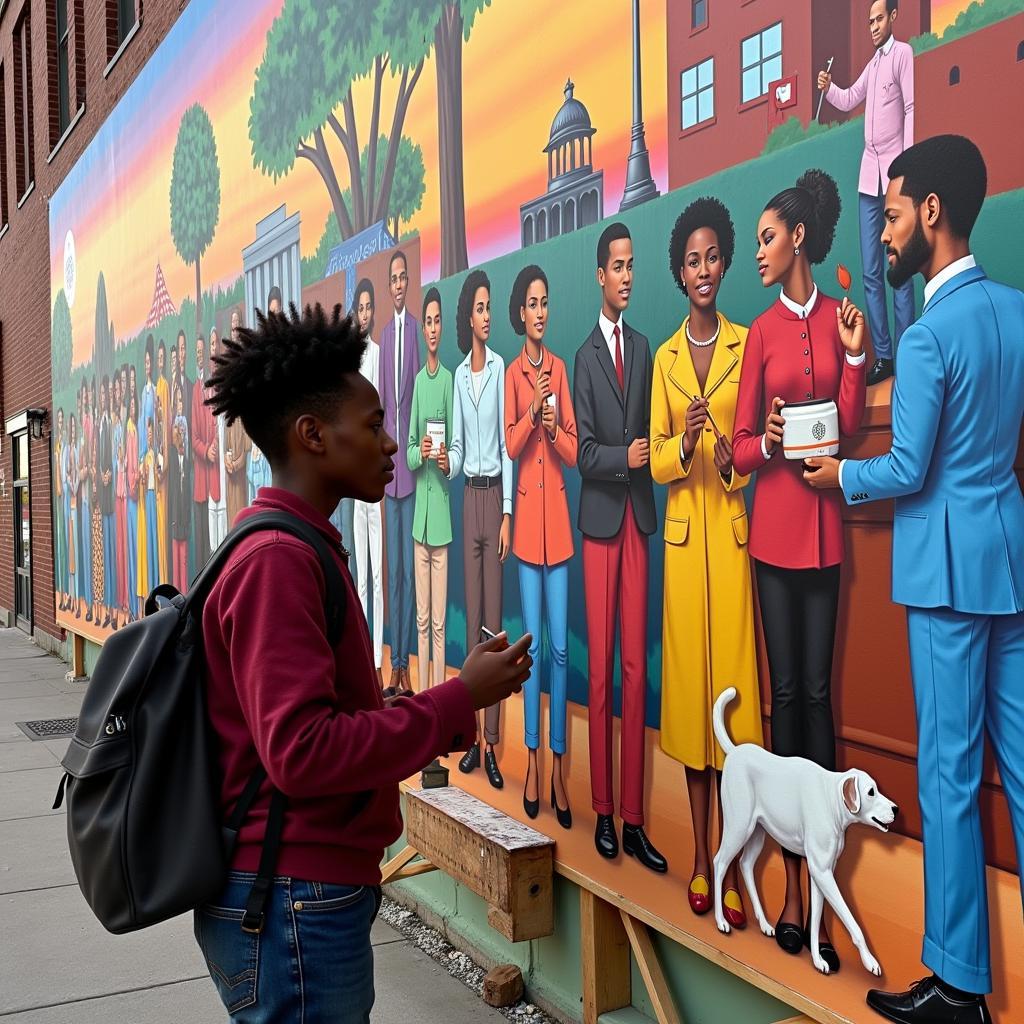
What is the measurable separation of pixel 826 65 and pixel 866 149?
25cm

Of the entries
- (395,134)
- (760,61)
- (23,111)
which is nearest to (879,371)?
(760,61)

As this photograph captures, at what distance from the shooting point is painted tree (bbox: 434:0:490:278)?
429 centimetres

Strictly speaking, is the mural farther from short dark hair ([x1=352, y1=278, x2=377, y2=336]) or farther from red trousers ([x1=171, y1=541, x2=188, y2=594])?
red trousers ([x1=171, y1=541, x2=188, y2=594])

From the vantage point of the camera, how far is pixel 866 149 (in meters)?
2.46

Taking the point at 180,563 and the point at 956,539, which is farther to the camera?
the point at 180,563

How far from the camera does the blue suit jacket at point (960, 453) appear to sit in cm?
218

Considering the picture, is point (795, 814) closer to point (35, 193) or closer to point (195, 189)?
point (195, 189)

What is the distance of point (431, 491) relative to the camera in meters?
4.65

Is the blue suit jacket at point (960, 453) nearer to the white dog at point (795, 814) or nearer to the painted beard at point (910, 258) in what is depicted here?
the painted beard at point (910, 258)

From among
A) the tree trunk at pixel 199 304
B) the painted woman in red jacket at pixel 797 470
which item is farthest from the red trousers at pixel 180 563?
→ the painted woman in red jacket at pixel 797 470

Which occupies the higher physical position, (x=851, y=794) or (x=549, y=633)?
(x=549, y=633)

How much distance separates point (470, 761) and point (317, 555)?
102 inches

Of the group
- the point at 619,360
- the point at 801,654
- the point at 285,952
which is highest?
the point at 619,360

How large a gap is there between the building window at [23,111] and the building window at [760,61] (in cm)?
1554
